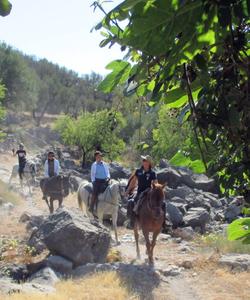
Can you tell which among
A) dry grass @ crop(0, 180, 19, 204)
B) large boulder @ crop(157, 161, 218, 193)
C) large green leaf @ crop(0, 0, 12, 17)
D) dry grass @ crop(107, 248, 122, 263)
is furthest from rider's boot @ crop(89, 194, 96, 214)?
large green leaf @ crop(0, 0, 12, 17)

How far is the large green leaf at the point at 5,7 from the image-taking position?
44.5 inches

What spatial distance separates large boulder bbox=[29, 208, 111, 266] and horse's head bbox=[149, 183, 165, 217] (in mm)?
1873

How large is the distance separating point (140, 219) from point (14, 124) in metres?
62.5

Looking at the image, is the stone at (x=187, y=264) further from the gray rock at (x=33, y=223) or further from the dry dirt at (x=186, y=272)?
the gray rock at (x=33, y=223)

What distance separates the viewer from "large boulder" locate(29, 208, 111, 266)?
11898mm

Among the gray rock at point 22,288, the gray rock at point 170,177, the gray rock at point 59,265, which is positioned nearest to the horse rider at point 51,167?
the gray rock at point 59,265

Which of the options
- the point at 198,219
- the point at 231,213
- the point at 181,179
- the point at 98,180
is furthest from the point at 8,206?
the point at 181,179

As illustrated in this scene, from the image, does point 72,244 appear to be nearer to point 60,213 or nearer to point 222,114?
point 60,213

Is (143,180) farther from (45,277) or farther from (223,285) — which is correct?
(45,277)

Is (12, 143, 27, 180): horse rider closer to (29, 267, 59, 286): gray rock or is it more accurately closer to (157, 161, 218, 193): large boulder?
(157, 161, 218, 193): large boulder

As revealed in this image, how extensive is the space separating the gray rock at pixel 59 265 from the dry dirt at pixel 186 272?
186 centimetres

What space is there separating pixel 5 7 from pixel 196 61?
1.67 ft

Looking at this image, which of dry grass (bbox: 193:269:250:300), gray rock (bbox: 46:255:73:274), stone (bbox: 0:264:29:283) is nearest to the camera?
stone (bbox: 0:264:29:283)

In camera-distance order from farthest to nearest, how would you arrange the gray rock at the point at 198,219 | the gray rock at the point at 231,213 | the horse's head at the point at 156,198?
the gray rock at the point at 231,213, the gray rock at the point at 198,219, the horse's head at the point at 156,198
